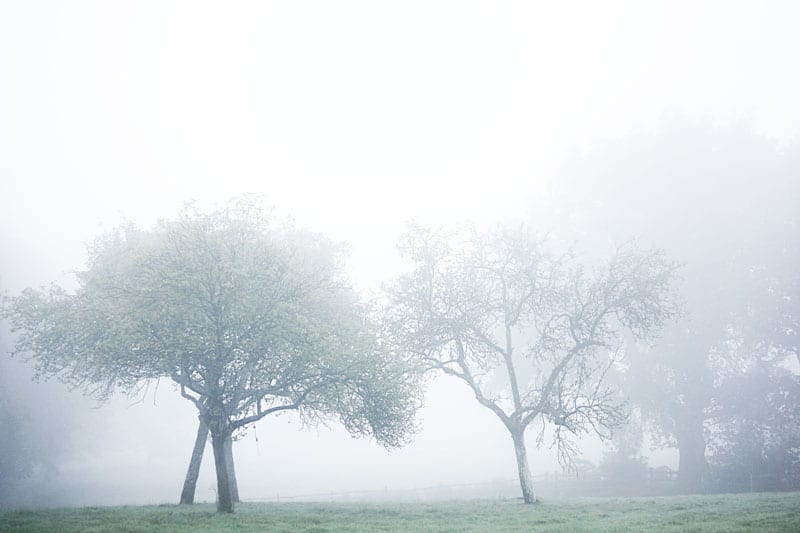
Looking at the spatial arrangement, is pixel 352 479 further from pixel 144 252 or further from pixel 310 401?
pixel 144 252

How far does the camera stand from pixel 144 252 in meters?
22.6

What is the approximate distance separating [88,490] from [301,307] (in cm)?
5427

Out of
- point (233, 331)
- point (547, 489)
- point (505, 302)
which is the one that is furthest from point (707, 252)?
point (233, 331)

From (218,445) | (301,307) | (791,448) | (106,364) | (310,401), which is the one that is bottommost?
(791,448)

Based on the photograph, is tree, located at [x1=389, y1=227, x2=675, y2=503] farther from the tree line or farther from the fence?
the fence

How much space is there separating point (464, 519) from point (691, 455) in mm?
29592

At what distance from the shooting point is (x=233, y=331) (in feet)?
70.0

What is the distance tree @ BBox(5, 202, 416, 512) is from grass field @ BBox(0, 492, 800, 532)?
145 inches

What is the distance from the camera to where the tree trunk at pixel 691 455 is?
125ft

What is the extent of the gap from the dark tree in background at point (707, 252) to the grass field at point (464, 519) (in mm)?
18142

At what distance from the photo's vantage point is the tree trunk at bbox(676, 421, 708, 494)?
125ft

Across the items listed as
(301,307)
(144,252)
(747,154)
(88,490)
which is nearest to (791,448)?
(747,154)

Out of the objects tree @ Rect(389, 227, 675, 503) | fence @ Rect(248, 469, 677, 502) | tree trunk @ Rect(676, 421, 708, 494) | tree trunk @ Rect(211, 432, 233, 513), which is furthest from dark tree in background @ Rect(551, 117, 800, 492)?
tree trunk @ Rect(211, 432, 233, 513)

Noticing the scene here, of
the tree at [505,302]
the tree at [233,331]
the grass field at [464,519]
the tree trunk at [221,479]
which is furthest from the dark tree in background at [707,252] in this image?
the tree trunk at [221,479]
